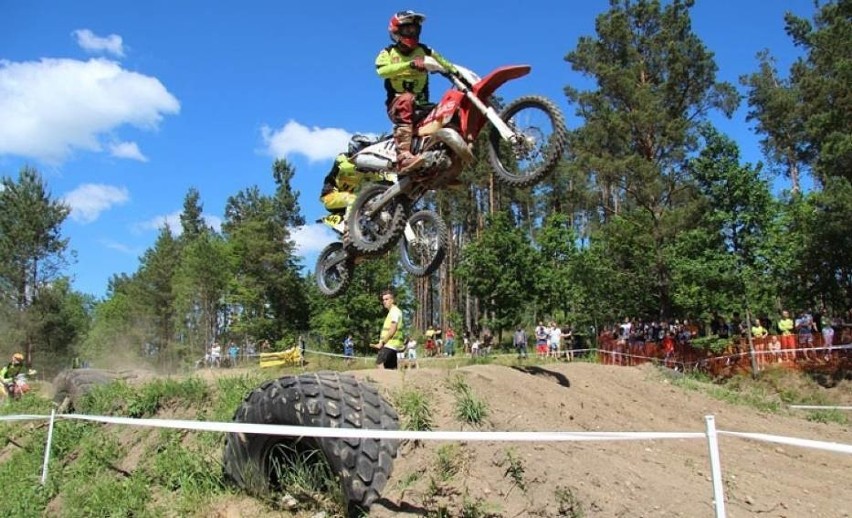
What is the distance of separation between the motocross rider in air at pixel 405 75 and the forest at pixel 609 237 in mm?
9128

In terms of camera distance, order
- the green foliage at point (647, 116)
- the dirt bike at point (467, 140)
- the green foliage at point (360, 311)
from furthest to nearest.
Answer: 1. the green foliage at point (360, 311)
2. the green foliage at point (647, 116)
3. the dirt bike at point (467, 140)

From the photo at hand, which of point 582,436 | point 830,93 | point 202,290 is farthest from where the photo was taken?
point 202,290

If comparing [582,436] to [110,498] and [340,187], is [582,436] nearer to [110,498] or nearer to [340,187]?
[110,498]

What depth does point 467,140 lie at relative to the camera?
28.1 ft

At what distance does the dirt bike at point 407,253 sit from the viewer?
10.3m

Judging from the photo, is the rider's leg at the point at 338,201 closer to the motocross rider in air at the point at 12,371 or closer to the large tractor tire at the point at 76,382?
the large tractor tire at the point at 76,382

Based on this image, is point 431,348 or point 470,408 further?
point 431,348

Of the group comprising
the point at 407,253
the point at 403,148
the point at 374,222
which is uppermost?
the point at 403,148

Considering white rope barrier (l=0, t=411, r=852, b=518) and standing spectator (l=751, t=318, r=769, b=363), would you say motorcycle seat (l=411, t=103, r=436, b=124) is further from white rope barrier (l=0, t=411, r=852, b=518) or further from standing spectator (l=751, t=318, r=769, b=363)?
standing spectator (l=751, t=318, r=769, b=363)

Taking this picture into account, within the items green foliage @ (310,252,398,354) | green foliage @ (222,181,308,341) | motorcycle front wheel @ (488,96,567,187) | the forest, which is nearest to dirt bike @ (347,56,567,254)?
motorcycle front wheel @ (488,96,567,187)

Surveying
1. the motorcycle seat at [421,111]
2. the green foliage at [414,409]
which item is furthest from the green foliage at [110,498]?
the motorcycle seat at [421,111]

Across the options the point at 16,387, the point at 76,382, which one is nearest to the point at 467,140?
the point at 76,382

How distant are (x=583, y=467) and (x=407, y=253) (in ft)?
19.2

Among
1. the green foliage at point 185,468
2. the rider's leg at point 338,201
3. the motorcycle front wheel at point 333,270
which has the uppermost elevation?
the rider's leg at point 338,201
